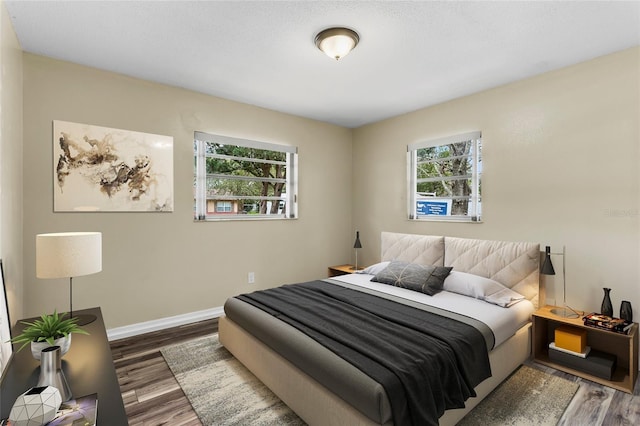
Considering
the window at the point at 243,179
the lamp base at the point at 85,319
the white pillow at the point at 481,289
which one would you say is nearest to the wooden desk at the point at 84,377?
the lamp base at the point at 85,319

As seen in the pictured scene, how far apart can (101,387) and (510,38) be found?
3345mm

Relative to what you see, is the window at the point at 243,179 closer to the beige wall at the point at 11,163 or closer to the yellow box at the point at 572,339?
the beige wall at the point at 11,163

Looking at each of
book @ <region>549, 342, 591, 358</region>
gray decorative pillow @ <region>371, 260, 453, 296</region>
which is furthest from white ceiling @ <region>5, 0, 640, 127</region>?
book @ <region>549, 342, 591, 358</region>

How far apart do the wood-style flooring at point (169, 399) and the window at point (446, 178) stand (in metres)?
1.79

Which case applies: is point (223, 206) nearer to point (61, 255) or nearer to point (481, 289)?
point (61, 255)

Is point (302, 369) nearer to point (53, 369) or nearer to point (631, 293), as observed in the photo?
point (53, 369)

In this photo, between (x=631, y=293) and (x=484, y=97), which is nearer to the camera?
(x=631, y=293)

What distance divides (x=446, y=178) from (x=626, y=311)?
2.04m

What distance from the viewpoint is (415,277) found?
315cm

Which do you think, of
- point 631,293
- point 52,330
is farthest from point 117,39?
point 631,293

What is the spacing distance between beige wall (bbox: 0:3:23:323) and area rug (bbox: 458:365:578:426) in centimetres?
313

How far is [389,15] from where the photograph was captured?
2143mm

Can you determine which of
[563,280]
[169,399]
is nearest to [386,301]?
[563,280]

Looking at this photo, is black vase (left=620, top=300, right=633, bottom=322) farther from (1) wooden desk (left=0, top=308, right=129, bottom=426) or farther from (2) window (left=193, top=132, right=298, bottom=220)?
(2) window (left=193, top=132, right=298, bottom=220)
